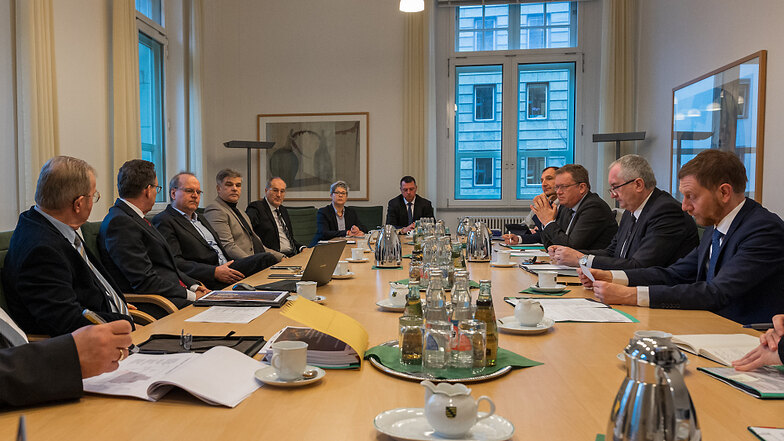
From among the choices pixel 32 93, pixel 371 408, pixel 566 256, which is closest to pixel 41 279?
pixel 371 408

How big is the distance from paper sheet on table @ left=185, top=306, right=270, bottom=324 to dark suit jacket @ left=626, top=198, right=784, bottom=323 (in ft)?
4.56

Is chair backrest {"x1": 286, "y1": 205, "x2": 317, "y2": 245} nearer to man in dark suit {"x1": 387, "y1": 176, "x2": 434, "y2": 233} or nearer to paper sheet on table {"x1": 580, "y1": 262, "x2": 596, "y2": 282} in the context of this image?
man in dark suit {"x1": 387, "y1": 176, "x2": 434, "y2": 233}

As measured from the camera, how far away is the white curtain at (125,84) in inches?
225

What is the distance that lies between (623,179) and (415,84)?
507 cm

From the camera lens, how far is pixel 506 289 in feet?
8.48

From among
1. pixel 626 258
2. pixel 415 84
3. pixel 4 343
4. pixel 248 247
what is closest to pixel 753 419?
pixel 4 343

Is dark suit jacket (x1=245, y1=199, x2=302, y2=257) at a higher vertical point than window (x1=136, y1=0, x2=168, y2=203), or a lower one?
lower

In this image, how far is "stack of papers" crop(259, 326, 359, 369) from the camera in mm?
1421

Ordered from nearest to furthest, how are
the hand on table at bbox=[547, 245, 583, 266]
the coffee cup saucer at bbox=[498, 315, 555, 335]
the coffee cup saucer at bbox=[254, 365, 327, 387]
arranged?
the coffee cup saucer at bbox=[254, 365, 327, 387], the coffee cup saucer at bbox=[498, 315, 555, 335], the hand on table at bbox=[547, 245, 583, 266]

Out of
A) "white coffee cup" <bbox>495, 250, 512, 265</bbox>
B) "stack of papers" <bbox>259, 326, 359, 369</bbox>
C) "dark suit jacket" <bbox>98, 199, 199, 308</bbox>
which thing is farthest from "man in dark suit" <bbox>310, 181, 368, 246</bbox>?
"stack of papers" <bbox>259, 326, 359, 369</bbox>

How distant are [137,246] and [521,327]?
6.77ft

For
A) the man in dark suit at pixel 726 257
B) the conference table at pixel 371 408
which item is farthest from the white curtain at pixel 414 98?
the conference table at pixel 371 408

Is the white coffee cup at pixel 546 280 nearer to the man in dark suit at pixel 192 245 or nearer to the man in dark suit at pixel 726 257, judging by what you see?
the man in dark suit at pixel 726 257

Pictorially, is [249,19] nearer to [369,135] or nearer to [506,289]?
[369,135]
